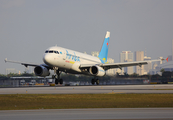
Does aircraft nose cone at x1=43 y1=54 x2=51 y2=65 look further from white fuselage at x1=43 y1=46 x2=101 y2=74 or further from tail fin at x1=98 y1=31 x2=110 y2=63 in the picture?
tail fin at x1=98 y1=31 x2=110 y2=63

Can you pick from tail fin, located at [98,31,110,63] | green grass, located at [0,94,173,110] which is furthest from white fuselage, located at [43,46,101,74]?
green grass, located at [0,94,173,110]

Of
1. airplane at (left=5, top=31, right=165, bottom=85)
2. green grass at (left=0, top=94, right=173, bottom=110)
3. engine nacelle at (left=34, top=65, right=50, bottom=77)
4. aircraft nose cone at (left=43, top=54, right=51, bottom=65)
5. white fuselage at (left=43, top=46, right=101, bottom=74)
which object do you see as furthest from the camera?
engine nacelle at (left=34, top=65, right=50, bottom=77)

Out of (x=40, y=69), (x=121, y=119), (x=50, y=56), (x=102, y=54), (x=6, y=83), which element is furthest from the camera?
(x=6, y=83)

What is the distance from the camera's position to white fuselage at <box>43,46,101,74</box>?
161 ft

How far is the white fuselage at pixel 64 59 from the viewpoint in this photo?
49.2 metres

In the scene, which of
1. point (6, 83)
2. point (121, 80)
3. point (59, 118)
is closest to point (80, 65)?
point (121, 80)

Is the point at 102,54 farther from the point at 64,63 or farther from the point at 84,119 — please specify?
the point at 84,119

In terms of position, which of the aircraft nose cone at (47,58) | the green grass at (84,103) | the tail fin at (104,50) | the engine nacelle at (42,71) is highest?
the tail fin at (104,50)

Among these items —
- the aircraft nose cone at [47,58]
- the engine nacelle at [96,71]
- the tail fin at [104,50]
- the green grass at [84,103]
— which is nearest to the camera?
the green grass at [84,103]

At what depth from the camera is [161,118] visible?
13805mm

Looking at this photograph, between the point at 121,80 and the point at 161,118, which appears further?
the point at 121,80

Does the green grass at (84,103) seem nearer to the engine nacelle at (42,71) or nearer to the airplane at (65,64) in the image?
Result: the airplane at (65,64)

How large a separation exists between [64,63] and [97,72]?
7.74m

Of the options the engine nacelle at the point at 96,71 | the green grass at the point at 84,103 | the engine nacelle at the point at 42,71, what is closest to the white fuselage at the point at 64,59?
the engine nacelle at the point at 96,71
